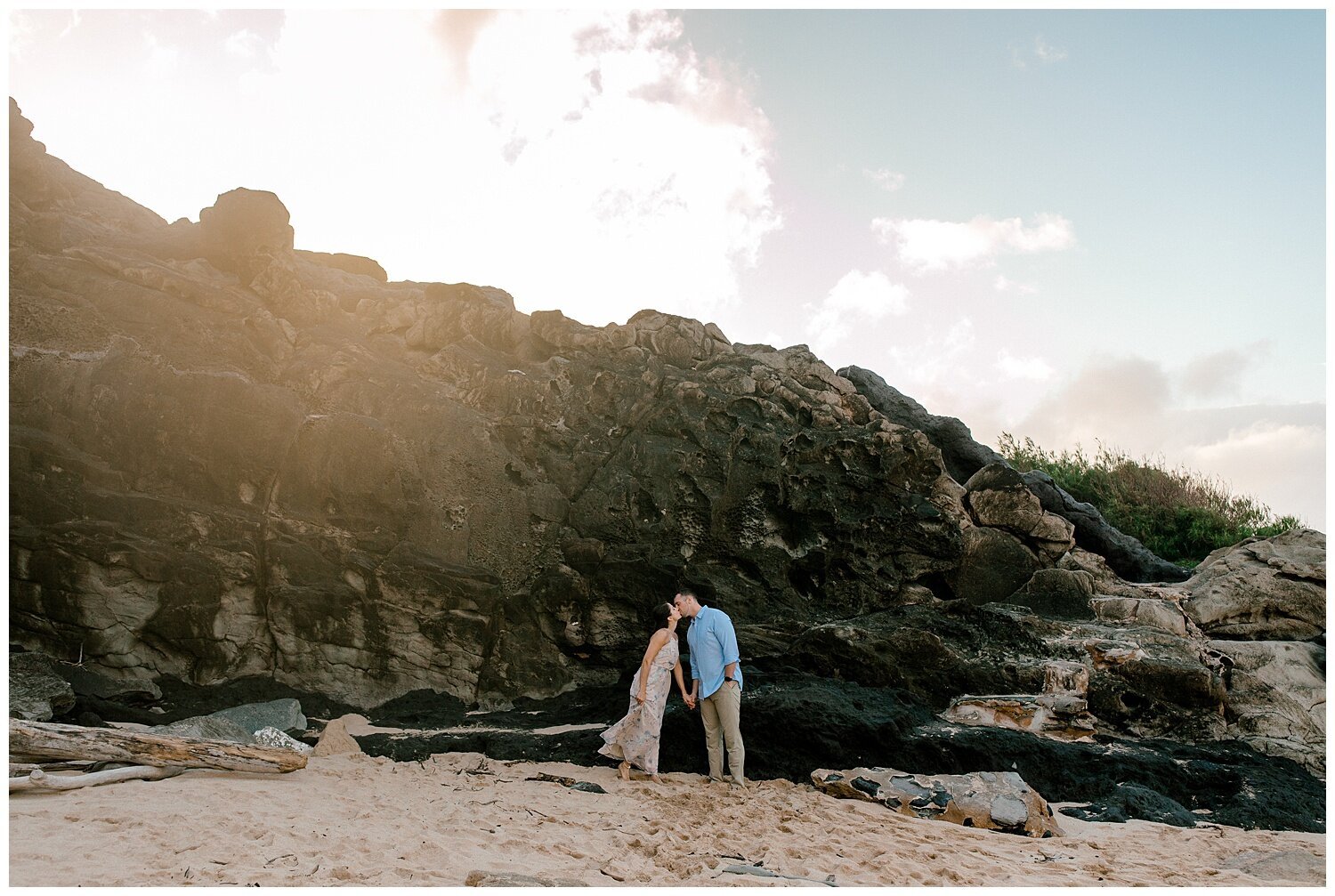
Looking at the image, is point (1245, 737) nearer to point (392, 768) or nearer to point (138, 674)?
point (392, 768)

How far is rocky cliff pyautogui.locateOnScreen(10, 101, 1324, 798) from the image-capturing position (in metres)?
10.2

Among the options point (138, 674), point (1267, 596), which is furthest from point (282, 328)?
point (1267, 596)

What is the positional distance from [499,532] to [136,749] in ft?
17.6

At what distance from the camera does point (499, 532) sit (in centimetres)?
1167

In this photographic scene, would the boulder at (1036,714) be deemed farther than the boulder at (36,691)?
Yes

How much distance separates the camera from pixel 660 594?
11414 mm

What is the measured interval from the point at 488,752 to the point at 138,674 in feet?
16.2

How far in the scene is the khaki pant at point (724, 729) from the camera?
323 inches

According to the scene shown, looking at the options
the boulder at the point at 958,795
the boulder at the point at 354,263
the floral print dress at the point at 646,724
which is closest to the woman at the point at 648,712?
the floral print dress at the point at 646,724

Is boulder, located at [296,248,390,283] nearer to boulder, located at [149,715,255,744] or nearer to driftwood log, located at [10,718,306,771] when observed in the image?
boulder, located at [149,715,255,744]

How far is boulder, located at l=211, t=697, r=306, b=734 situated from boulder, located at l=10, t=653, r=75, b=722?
145 centimetres

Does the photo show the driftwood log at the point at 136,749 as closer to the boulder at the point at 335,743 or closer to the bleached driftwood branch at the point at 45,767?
the bleached driftwood branch at the point at 45,767

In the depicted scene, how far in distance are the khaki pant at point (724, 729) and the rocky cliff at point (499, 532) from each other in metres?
2.18

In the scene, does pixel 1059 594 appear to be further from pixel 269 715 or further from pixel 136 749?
pixel 136 749
